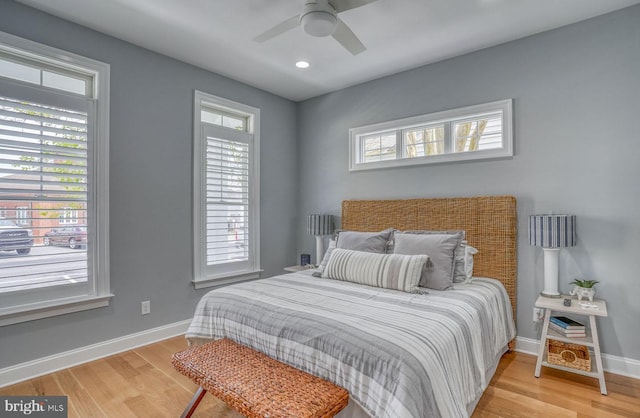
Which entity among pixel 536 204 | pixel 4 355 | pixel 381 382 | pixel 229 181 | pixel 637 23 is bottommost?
pixel 4 355

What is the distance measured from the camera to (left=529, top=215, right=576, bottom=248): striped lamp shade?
100 inches

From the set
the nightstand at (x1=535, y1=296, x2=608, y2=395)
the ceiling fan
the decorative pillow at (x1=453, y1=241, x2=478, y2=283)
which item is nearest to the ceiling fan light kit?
the ceiling fan

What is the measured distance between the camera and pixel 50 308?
256 centimetres

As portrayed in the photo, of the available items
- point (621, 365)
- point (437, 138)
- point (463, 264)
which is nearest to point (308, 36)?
point (437, 138)

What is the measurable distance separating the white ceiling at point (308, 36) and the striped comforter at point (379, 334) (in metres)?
2.16

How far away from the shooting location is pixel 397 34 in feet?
9.54

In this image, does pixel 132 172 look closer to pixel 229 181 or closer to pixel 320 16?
pixel 229 181

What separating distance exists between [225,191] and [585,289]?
3.50 m

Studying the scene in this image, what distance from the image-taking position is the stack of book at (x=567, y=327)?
8.07 feet

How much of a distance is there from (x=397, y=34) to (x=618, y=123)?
1.90 metres

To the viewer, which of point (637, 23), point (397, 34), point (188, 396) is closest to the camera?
point (188, 396)

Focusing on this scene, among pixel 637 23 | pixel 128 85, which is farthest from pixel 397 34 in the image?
pixel 128 85

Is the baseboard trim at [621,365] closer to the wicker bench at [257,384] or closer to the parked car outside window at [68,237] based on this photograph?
the wicker bench at [257,384]

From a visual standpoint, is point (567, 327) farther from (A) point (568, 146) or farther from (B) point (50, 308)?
(B) point (50, 308)
